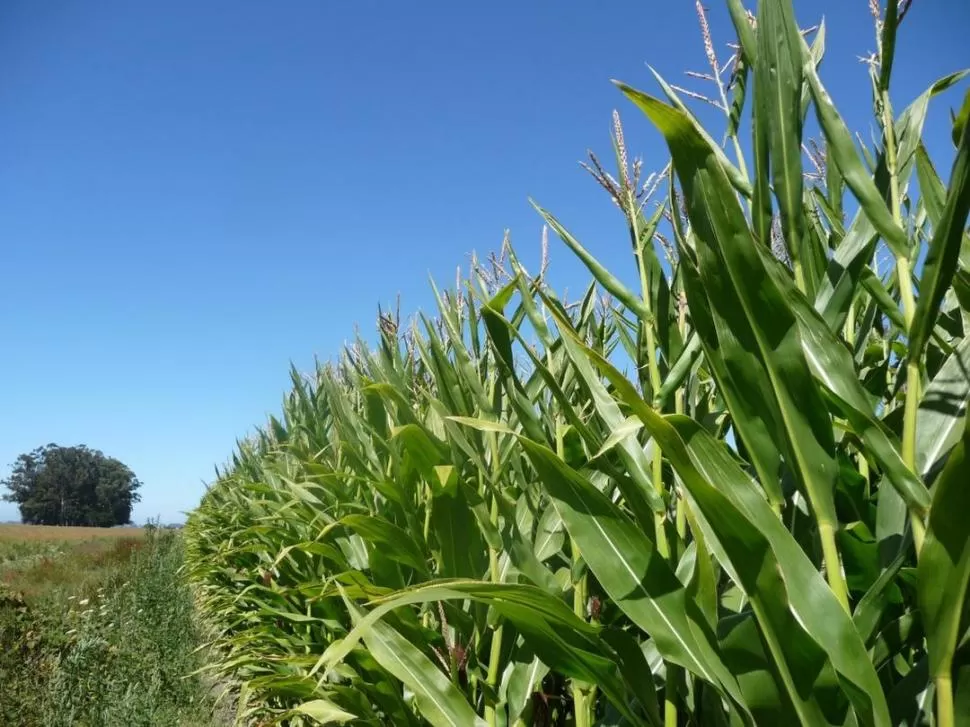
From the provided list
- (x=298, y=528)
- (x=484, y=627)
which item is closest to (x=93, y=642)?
(x=298, y=528)

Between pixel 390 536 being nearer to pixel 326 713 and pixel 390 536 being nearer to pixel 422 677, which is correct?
pixel 422 677

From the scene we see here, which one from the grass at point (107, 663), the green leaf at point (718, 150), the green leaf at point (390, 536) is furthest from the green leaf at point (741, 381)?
the grass at point (107, 663)

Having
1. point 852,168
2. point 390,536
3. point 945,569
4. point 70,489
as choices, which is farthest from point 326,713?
point 70,489

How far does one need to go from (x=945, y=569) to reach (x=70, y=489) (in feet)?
292

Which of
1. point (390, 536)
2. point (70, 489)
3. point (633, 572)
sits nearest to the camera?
point (633, 572)

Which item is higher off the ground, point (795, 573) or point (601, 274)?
point (601, 274)

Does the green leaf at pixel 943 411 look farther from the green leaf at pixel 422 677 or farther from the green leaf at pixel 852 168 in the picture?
the green leaf at pixel 422 677

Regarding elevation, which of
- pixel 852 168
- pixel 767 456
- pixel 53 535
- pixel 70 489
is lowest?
pixel 767 456

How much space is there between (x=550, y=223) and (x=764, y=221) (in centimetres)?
35

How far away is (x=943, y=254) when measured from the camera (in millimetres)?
633

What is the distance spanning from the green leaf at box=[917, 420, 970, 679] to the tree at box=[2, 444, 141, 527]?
8795 cm

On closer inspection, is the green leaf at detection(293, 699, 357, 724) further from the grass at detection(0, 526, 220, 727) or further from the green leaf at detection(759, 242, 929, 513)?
the grass at detection(0, 526, 220, 727)

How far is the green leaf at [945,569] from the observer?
0.58 metres

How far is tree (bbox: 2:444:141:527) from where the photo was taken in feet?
248
